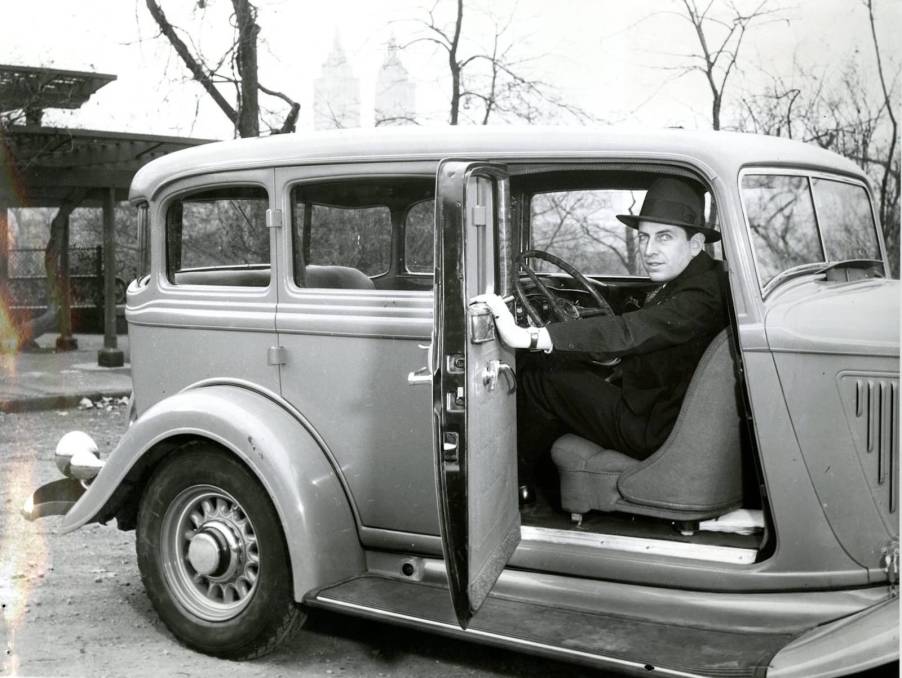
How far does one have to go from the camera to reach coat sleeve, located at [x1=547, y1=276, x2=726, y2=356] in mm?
3178

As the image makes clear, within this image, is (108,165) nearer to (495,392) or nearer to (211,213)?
(211,213)

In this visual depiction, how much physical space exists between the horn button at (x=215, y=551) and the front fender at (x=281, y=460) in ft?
0.95

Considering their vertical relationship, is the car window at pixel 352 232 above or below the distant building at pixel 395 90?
below

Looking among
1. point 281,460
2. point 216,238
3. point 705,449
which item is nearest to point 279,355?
point 281,460

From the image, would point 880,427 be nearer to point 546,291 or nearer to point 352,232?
point 546,291

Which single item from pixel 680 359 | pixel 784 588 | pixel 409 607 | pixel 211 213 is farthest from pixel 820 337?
pixel 211 213


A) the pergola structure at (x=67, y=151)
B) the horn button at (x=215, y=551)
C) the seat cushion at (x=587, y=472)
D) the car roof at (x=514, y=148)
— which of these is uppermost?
the pergola structure at (x=67, y=151)

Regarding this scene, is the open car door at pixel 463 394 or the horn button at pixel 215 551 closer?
the open car door at pixel 463 394

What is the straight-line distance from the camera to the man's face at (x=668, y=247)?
10.8 ft

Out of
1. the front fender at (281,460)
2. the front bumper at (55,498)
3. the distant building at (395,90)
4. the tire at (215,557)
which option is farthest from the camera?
the distant building at (395,90)

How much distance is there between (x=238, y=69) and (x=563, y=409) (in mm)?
7260

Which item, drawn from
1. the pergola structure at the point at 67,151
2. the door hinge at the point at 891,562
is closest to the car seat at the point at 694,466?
the door hinge at the point at 891,562

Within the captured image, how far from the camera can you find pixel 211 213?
418 centimetres

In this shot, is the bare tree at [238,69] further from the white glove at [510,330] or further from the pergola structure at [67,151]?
the white glove at [510,330]
